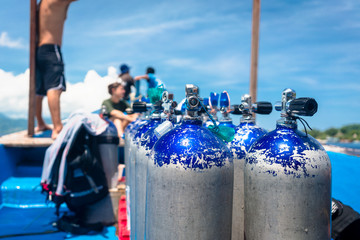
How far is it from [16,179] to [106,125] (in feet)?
6.03

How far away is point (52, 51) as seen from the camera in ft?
14.9

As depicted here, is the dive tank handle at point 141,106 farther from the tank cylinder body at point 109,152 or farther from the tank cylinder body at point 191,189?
the tank cylinder body at point 109,152

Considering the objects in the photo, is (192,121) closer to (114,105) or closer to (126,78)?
(114,105)

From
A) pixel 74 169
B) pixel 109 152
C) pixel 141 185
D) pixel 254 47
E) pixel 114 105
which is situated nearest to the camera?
pixel 141 185

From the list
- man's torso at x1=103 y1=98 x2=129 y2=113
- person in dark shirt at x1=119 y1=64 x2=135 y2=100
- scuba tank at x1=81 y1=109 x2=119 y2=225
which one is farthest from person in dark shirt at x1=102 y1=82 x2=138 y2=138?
scuba tank at x1=81 y1=109 x2=119 y2=225

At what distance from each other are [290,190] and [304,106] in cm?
33

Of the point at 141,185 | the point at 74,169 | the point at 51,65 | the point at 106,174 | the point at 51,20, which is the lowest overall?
the point at 106,174

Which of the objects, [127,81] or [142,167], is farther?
[127,81]

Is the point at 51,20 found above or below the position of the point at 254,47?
above

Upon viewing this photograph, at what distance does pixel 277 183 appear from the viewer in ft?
3.96

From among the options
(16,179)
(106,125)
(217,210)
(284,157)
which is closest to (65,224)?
(106,125)

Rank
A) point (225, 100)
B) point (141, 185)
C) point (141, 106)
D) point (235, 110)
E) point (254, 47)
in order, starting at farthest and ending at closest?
point (254, 47), point (141, 106), point (235, 110), point (225, 100), point (141, 185)

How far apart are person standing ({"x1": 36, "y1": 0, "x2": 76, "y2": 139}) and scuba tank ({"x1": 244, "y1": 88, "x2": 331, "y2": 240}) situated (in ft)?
12.3

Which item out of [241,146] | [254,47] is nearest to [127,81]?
[254,47]
